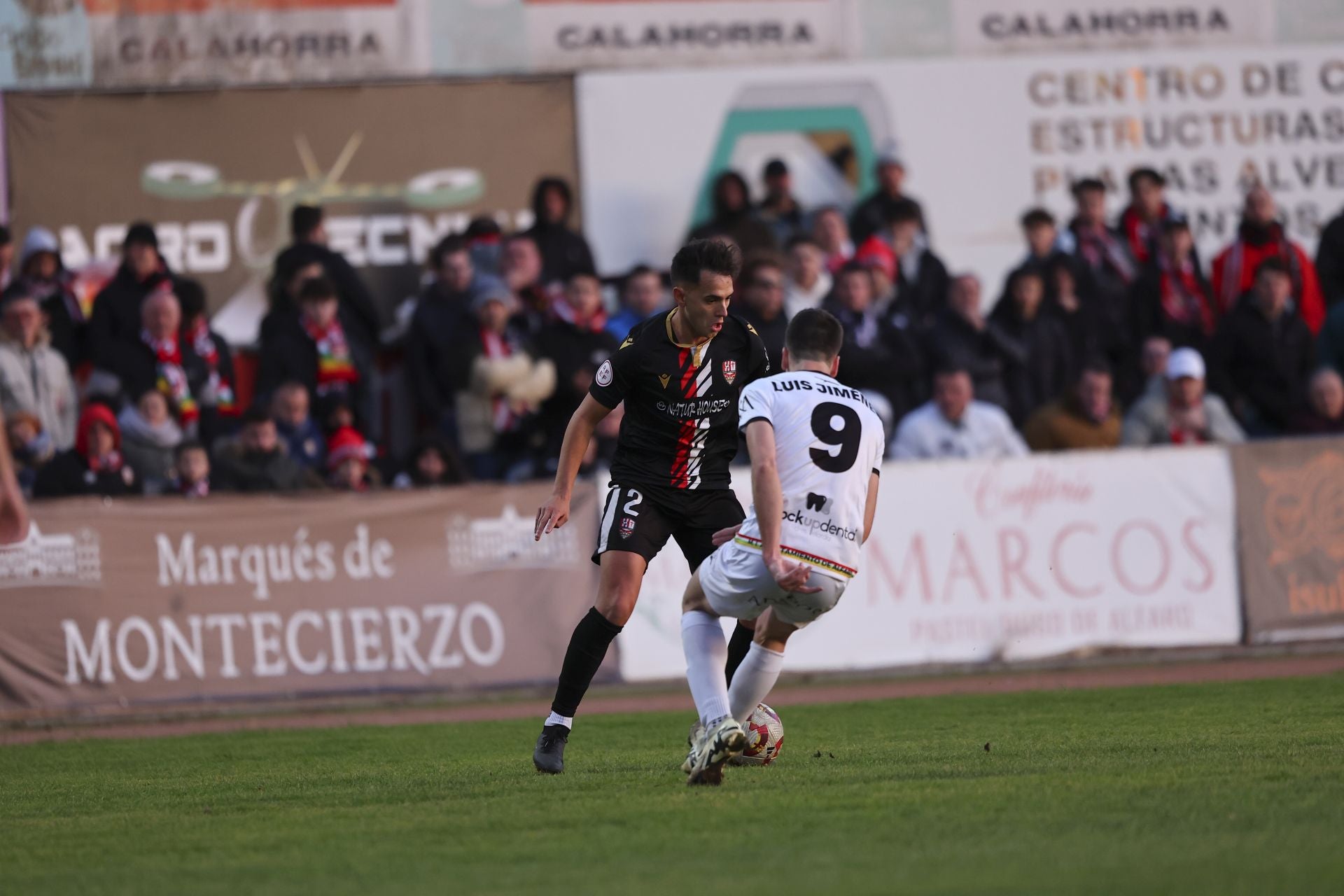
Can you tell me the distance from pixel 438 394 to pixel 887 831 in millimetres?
10246

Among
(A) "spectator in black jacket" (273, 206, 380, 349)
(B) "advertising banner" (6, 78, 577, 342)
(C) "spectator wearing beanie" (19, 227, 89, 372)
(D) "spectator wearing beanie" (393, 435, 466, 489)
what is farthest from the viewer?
(B) "advertising banner" (6, 78, 577, 342)

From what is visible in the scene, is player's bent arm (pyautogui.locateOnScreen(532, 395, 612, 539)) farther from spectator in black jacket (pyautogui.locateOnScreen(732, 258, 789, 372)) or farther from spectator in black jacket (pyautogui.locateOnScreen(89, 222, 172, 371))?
spectator in black jacket (pyautogui.locateOnScreen(89, 222, 172, 371))

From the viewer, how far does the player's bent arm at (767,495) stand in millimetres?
7445

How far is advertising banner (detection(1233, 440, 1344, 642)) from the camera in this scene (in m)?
15.2

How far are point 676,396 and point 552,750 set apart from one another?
5.28 feet

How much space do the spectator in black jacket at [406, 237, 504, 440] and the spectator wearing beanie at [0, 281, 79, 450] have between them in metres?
2.79

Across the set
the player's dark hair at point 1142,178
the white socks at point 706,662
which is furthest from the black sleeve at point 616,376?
the player's dark hair at point 1142,178

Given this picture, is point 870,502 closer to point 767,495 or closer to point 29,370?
point 767,495

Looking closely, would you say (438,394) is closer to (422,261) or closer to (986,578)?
(422,261)

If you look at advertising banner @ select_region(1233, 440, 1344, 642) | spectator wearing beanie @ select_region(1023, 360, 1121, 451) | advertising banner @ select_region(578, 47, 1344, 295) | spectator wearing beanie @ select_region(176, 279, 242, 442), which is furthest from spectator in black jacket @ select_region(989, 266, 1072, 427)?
spectator wearing beanie @ select_region(176, 279, 242, 442)

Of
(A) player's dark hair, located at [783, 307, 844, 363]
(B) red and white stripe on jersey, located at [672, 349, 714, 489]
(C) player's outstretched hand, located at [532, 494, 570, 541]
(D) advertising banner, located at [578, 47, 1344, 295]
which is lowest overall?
(C) player's outstretched hand, located at [532, 494, 570, 541]

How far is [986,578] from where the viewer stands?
48.2ft

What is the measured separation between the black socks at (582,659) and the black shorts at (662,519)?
294mm

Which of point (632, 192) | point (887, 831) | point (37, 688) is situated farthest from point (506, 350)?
point (887, 831)
